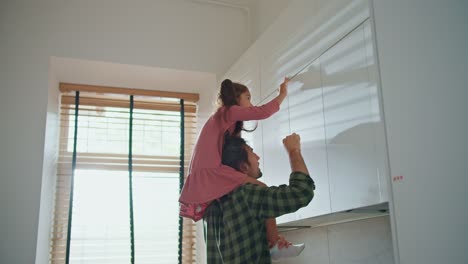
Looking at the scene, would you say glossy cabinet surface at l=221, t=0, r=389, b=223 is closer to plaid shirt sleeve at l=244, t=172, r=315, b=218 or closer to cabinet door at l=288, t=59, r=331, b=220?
cabinet door at l=288, t=59, r=331, b=220

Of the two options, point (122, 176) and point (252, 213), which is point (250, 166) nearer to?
point (252, 213)

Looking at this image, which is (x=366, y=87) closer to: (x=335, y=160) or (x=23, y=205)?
(x=335, y=160)

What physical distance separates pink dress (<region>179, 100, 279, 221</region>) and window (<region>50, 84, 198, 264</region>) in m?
1.58

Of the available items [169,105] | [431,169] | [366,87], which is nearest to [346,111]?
[366,87]

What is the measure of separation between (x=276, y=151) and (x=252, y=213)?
0.67 meters

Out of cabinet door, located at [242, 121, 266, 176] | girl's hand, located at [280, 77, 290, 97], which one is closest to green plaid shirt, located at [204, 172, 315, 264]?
girl's hand, located at [280, 77, 290, 97]

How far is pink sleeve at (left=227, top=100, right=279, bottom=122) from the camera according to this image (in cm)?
184

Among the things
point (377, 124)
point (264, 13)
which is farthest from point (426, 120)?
point (264, 13)

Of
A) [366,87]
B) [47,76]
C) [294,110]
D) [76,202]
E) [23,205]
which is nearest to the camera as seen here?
[366,87]

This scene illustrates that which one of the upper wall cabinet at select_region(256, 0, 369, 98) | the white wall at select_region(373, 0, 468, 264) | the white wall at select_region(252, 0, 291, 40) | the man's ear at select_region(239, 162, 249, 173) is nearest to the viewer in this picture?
the white wall at select_region(373, 0, 468, 264)

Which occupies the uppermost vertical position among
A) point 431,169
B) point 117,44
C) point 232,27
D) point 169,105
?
point 232,27

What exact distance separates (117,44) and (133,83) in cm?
37

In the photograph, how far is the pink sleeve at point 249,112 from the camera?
1842 mm

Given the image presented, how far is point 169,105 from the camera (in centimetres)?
359
